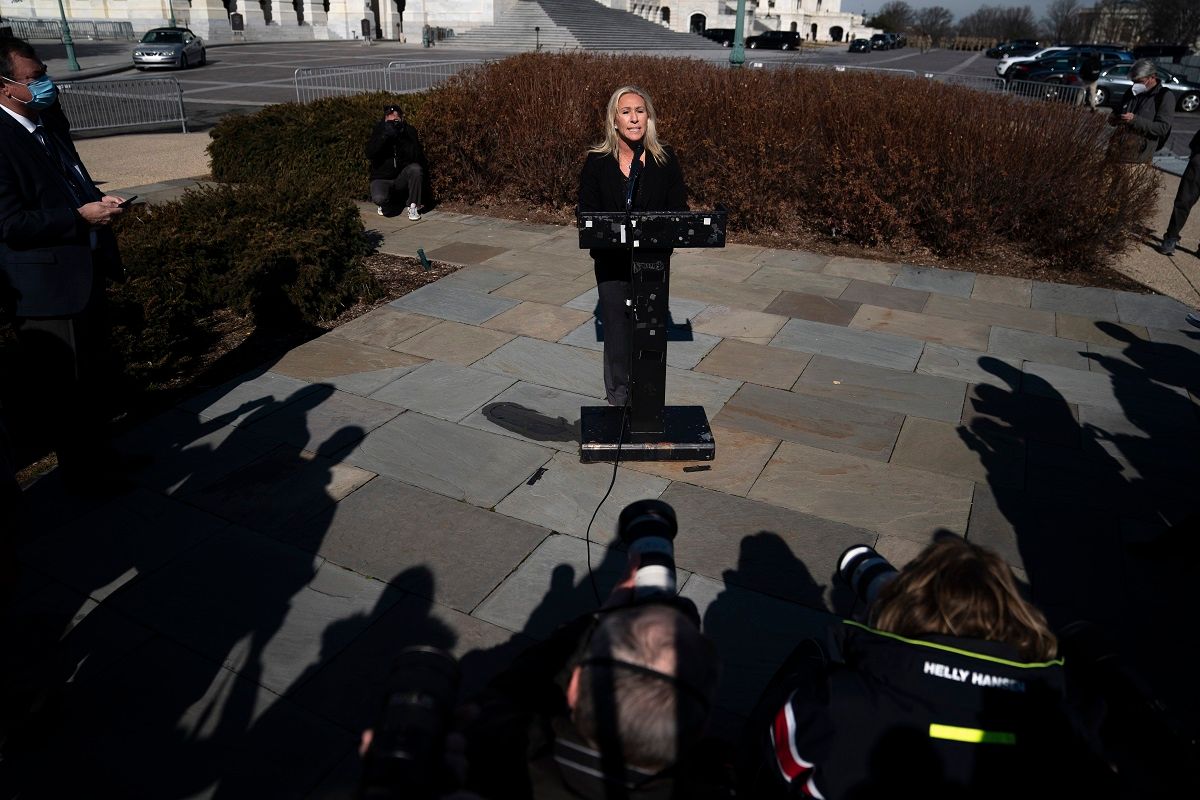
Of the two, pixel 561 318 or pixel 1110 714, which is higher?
pixel 1110 714

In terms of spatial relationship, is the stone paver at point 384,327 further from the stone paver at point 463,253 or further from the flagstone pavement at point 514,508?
the stone paver at point 463,253

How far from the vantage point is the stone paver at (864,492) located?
4098 mm

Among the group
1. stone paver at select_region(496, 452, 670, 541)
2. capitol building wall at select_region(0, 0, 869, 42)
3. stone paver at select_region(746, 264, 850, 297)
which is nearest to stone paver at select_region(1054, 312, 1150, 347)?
stone paver at select_region(746, 264, 850, 297)

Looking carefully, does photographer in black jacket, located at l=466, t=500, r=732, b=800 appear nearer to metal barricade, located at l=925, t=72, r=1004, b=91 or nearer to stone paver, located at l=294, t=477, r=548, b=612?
stone paver, located at l=294, t=477, r=548, b=612

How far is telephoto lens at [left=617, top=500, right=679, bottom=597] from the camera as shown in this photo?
1.82m

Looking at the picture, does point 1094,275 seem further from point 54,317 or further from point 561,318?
point 54,317

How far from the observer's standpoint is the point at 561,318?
679cm

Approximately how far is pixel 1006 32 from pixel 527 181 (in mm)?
105705

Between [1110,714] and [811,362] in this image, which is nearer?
[1110,714]

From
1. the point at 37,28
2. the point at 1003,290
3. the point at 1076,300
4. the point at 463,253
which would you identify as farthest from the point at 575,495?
the point at 37,28

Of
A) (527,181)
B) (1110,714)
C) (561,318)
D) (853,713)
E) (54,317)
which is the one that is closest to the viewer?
(853,713)

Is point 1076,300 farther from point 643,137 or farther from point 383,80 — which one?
point 383,80

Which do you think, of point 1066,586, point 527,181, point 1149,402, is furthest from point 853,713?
point 527,181

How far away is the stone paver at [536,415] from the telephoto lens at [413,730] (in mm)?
3116
